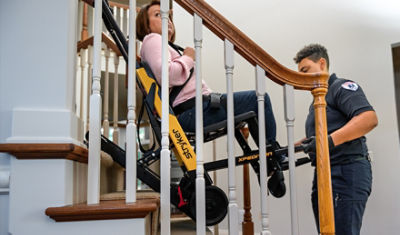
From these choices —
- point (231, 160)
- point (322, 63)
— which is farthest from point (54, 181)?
point (322, 63)

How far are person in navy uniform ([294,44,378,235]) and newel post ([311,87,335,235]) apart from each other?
0.28m

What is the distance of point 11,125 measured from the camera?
980 millimetres

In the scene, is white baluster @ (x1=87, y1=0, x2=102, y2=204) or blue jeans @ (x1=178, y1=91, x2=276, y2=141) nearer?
white baluster @ (x1=87, y1=0, x2=102, y2=204)

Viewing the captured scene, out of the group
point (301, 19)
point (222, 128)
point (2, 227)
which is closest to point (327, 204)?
point (222, 128)

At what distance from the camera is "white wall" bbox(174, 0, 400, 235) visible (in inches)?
96.5

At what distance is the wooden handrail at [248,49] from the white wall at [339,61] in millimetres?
1612

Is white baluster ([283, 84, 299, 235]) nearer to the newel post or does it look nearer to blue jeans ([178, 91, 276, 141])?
the newel post

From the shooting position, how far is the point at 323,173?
1.15 meters

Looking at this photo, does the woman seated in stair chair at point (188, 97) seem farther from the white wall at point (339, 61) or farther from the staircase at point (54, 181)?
the white wall at point (339, 61)

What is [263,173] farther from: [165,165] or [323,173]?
[165,165]

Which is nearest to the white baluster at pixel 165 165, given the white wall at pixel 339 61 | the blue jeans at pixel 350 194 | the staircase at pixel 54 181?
the staircase at pixel 54 181

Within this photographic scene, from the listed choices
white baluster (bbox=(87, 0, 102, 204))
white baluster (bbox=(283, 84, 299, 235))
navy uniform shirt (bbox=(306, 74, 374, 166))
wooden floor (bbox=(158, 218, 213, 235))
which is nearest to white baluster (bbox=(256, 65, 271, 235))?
white baluster (bbox=(283, 84, 299, 235))

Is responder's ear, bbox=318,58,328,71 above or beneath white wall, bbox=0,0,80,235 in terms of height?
above

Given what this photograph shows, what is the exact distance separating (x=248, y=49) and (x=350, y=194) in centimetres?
86
